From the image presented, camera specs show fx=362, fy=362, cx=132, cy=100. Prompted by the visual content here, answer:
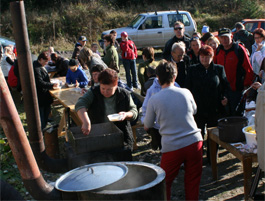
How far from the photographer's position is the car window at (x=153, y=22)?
18.6 metres

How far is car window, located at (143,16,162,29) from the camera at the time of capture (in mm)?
18594

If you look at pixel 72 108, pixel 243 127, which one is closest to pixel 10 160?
pixel 72 108

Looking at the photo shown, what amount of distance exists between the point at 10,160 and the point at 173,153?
377cm

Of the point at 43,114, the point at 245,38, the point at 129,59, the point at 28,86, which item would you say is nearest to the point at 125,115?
the point at 28,86

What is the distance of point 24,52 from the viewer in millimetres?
4016

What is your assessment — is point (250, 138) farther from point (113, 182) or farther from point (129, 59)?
point (129, 59)

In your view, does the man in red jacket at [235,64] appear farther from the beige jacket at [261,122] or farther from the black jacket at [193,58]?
the beige jacket at [261,122]

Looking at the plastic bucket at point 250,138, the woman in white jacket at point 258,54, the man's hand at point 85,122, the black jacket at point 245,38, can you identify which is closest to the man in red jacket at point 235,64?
the woman in white jacket at point 258,54

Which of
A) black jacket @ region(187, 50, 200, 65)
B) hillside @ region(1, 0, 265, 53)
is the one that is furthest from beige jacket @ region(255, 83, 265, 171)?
hillside @ region(1, 0, 265, 53)

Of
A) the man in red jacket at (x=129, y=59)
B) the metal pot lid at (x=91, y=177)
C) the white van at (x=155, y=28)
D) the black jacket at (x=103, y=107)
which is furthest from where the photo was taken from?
the white van at (x=155, y=28)

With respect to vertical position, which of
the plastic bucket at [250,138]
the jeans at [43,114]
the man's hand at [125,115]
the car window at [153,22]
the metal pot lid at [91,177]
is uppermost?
the car window at [153,22]

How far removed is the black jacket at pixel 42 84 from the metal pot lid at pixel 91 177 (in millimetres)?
4060

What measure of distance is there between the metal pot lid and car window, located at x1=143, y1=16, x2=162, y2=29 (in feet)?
51.5

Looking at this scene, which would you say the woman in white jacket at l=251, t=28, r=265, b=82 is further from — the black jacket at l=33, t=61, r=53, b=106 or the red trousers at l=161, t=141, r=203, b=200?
the black jacket at l=33, t=61, r=53, b=106
